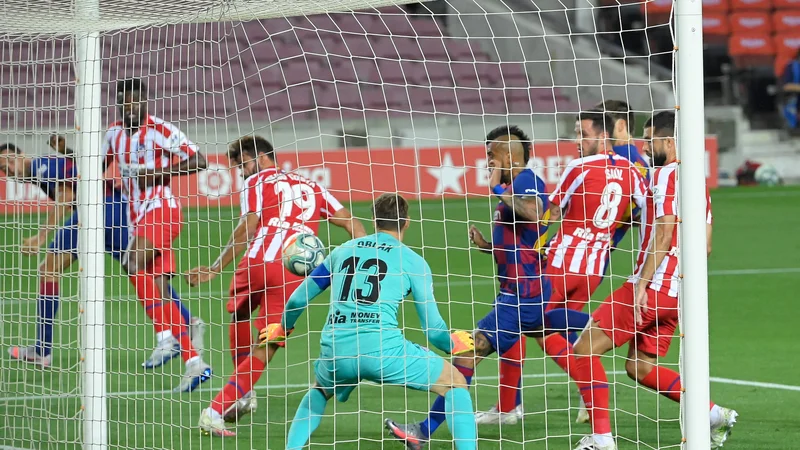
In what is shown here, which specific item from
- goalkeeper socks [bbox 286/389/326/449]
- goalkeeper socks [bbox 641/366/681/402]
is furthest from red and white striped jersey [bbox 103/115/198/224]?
goalkeeper socks [bbox 641/366/681/402]

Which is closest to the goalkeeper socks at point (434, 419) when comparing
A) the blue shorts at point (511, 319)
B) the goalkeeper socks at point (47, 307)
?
the blue shorts at point (511, 319)

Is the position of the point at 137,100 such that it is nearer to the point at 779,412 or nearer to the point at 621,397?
the point at 621,397

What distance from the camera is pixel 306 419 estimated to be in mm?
5566

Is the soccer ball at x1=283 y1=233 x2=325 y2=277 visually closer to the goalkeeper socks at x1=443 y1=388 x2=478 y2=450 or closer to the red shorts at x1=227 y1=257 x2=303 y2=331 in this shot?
the red shorts at x1=227 y1=257 x2=303 y2=331

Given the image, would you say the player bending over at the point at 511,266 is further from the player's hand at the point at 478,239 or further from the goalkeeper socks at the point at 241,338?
the goalkeeper socks at the point at 241,338

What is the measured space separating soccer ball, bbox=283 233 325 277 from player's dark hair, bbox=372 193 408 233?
849 mm

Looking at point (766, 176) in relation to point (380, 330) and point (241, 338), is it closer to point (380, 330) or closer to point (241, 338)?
point (241, 338)

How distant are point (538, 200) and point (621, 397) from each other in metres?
1.96

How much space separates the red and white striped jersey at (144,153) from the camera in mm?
7721

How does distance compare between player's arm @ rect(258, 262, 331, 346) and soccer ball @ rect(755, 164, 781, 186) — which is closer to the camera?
player's arm @ rect(258, 262, 331, 346)

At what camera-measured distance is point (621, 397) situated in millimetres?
7699

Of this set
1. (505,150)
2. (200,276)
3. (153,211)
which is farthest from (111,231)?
(505,150)

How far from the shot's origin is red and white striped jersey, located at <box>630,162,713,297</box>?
19.3 ft

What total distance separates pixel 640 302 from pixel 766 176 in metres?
17.6
